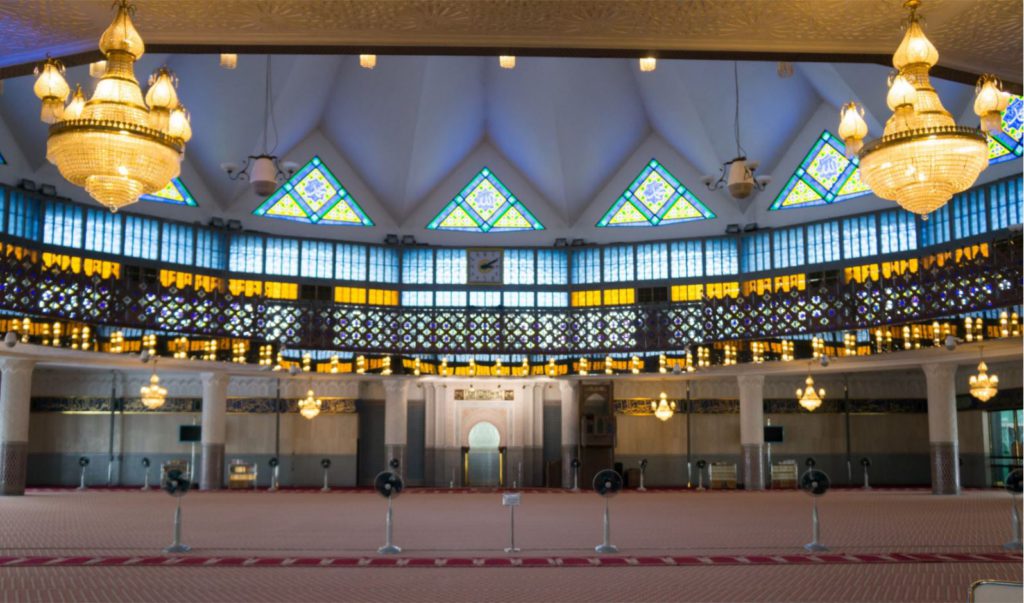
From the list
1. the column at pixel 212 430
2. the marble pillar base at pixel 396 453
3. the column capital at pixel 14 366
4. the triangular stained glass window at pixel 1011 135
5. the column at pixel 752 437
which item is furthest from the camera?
the marble pillar base at pixel 396 453

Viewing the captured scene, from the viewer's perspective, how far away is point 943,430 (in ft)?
91.9

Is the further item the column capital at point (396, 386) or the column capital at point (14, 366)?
the column capital at point (396, 386)

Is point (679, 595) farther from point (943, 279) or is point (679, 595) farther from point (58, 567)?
point (943, 279)

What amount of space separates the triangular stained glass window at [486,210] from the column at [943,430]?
14821 millimetres

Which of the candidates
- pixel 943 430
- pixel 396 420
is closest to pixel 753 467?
pixel 943 430

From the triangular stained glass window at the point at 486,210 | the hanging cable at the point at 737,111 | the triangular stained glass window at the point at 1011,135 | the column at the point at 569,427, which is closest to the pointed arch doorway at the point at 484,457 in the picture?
the column at the point at 569,427

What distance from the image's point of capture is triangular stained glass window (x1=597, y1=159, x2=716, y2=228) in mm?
33969

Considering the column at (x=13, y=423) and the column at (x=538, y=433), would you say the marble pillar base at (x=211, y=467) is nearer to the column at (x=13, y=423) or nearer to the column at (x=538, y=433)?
the column at (x=13, y=423)

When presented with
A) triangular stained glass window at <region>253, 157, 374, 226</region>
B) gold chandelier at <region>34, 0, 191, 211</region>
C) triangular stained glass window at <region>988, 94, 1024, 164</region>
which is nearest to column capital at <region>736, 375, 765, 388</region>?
triangular stained glass window at <region>988, 94, 1024, 164</region>

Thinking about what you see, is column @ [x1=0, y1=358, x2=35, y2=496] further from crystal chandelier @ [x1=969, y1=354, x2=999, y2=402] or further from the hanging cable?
crystal chandelier @ [x1=969, y1=354, x2=999, y2=402]

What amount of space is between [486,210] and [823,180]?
1226 cm

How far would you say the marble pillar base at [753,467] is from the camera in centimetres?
3234

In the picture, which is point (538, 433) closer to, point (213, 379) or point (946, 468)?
point (213, 379)

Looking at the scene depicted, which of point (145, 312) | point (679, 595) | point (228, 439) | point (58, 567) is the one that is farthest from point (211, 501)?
point (679, 595)
